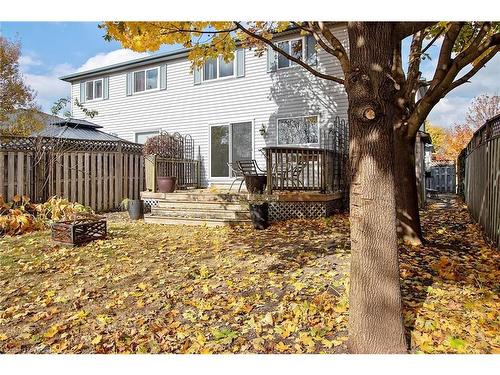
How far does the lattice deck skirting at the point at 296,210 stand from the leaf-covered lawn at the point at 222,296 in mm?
1678

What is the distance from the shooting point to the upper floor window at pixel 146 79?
36.6 feet

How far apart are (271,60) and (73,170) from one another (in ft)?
19.6

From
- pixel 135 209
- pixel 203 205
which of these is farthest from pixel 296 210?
pixel 135 209

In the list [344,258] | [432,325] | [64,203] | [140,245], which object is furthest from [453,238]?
[64,203]

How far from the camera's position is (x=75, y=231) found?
4.73 metres

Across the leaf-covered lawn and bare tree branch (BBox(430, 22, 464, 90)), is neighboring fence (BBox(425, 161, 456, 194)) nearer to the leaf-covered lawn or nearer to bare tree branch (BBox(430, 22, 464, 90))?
the leaf-covered lawn

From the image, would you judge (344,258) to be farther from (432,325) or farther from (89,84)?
(89,84)

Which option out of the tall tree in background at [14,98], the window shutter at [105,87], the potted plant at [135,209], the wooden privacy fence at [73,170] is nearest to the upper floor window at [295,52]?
the wooden privacy fence at [73,170]

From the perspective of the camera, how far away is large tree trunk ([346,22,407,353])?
1.98 meters

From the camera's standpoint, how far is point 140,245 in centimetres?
486

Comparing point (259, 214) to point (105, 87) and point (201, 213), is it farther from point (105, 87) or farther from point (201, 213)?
point (105, 87)

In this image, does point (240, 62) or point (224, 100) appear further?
point (224, 100)

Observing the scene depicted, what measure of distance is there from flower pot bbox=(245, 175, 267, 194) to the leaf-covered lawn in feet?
6.65
